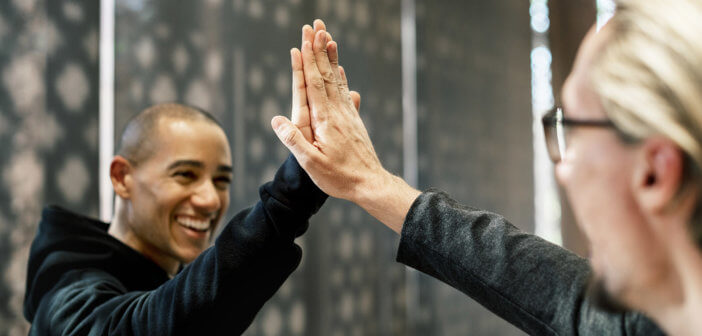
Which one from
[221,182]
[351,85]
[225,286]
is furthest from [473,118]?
[225,286]

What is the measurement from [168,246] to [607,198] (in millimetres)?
1265

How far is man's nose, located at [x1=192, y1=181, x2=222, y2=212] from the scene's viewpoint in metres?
1.68

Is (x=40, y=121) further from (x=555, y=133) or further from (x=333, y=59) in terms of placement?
(x=555, y=133)

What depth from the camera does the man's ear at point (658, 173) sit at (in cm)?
69

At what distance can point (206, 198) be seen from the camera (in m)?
1.69

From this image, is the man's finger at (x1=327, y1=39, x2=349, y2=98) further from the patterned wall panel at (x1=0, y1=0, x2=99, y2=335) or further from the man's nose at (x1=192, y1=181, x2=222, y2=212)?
the patterned wall panel at (x1=0, y1=0, x2=99, y2=335)

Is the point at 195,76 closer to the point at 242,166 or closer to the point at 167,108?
the point at 242,166

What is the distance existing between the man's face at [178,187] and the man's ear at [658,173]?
120 cm

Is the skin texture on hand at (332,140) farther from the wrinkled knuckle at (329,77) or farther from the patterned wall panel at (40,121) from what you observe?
the patterned wall panel at (40,121)

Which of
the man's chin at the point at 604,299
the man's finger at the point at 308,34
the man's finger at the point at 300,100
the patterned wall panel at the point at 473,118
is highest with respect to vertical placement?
the man's finger at the point at 308,34

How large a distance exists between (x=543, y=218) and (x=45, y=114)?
4878mm

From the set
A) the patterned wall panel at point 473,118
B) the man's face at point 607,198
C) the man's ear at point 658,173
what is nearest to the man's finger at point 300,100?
the man's face at point 607,198

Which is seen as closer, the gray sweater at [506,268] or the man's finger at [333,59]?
the gray sweater at [506,268]

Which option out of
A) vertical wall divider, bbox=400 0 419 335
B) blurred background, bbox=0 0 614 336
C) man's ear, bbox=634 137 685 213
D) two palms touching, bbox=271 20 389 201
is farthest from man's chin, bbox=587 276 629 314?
vertical wall divider, bbox=400 0 419 335
